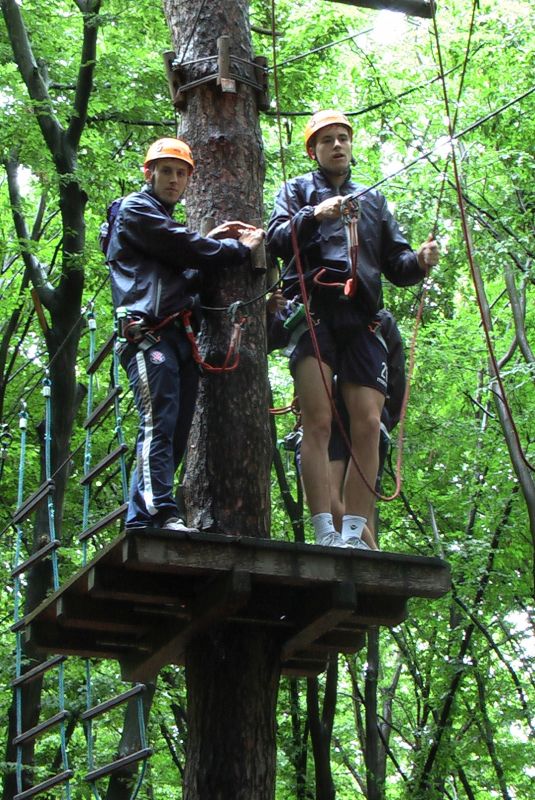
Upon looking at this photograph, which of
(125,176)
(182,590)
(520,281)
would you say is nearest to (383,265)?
(182,590)

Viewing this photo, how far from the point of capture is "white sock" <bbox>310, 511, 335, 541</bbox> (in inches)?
193

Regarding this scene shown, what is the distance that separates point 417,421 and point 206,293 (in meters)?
7.90

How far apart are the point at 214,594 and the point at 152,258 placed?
61.7 inches

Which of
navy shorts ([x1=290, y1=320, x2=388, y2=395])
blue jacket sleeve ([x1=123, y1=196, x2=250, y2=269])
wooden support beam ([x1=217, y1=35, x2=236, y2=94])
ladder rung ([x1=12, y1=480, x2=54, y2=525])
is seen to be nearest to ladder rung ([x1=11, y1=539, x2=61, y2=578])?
ladder rung ([x1=12, y1=480, x2=54, y2=525])

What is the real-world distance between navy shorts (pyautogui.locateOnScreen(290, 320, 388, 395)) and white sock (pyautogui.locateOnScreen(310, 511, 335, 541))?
70 cm

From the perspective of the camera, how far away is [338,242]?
208 inches

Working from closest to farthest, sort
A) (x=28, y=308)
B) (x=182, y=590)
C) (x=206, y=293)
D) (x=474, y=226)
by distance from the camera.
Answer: (x=182, y=590), (x=206, y=293), (x=474, y=226), (x=28, y=308)

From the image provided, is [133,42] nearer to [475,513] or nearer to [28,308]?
[28,308]

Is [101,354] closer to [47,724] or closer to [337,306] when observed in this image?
[337,306]

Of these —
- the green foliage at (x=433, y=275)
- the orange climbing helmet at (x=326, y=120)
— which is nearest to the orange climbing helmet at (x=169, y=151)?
the orange climbing helmet at (x=326, y=120)

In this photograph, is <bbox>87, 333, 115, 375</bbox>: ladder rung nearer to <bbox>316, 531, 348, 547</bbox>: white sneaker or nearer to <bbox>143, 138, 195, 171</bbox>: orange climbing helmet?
<bbox>143, 138, 195, 171</bbox>: orange climbing helmet

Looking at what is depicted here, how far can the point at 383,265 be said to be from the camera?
5.63m

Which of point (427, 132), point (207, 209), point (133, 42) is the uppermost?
point (133, 42)

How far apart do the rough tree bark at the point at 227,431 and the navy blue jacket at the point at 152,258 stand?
382 millimetres
